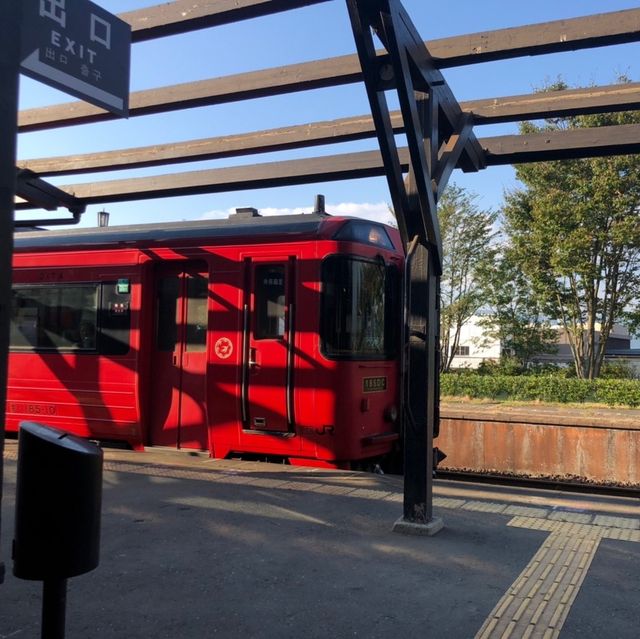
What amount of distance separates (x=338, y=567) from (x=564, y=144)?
4.45 m

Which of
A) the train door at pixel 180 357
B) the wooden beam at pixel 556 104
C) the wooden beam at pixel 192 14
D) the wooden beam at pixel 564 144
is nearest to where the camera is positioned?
the wooden beam at pixel 192 14

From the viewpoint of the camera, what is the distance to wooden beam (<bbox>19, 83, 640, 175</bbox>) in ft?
20.4

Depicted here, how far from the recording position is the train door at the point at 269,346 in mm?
7766

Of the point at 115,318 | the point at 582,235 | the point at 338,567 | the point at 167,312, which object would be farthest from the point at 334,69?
the point at 582,235

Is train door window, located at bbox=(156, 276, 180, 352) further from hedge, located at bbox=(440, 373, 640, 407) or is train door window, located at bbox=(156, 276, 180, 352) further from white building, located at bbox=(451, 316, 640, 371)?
white building, located at bbox=(451, 316, 640, 371)

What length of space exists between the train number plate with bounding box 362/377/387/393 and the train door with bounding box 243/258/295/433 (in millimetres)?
870

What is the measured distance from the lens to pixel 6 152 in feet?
10.0

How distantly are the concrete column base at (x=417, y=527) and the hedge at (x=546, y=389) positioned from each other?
14555mm

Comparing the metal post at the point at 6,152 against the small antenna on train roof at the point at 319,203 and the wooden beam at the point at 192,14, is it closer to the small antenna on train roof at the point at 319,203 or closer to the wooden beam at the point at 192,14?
the wooden beam at the point at 192,14

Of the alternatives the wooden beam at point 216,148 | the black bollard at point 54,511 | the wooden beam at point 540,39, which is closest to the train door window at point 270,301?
the wooden beam at point 216,148

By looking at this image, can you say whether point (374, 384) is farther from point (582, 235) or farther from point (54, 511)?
point (582, 235)

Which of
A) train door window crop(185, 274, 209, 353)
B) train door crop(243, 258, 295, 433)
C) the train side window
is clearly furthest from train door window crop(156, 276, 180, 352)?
train door crop(243, 258, 295, 433)

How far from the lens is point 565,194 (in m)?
21.9

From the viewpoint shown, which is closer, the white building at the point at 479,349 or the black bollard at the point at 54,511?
the black bollard at the point at 54,511
